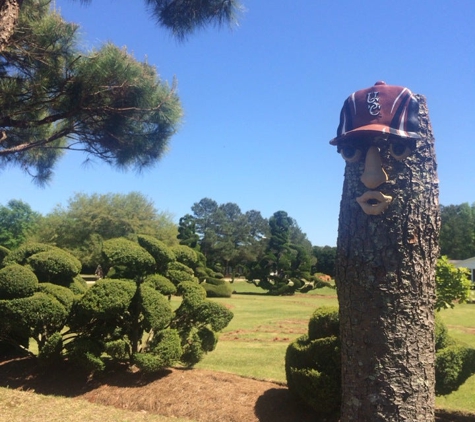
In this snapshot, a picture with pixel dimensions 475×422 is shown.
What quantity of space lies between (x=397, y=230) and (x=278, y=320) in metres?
11.9

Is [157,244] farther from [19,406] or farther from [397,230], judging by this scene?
[397,230]

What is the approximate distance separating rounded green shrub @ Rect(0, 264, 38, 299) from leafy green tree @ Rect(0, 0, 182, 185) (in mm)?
1804

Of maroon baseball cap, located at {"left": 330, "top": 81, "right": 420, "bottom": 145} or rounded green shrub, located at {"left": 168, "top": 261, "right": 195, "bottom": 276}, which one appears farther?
rounded green shrub, located at {"left": 168, "top": 261, "right": 195, "bottom": 276}

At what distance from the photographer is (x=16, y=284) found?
6.16 metres

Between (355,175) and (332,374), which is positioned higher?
(355,175)

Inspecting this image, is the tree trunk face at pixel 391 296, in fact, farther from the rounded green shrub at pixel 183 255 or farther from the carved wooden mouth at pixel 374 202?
the rounded green shrub at pixel 183 255

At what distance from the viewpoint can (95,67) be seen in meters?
6.89

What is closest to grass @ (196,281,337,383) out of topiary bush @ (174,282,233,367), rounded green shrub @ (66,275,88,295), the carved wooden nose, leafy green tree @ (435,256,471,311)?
topiary bush @ (174,282,233,367)

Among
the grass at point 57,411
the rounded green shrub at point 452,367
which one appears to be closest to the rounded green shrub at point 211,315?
the grass at point 57,411

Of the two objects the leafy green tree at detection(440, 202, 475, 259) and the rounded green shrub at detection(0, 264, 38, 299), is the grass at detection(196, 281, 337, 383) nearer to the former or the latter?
the rounded green shrub at detection(0, 264, 38, 299)

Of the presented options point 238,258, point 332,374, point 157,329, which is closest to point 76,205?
point 238,258

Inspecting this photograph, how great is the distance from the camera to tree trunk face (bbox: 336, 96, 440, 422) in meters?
2.25

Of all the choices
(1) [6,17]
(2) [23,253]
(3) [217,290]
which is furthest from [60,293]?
(3) [217,290]

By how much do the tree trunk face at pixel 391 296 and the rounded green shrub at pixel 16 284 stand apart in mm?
5120
